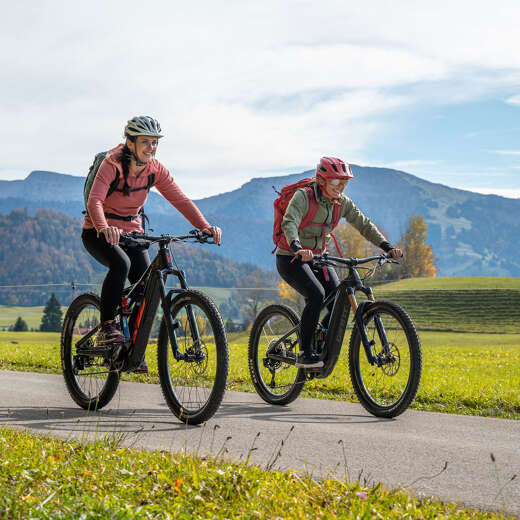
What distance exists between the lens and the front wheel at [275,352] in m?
7.27

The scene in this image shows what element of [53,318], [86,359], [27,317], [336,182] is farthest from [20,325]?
[336,182]

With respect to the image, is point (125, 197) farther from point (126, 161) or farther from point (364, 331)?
point (364, 331)

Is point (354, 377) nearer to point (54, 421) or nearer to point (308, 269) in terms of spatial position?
point (308, 269)

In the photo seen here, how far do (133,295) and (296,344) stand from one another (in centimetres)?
177

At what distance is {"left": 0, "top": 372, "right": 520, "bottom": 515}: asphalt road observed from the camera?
13.9 feet

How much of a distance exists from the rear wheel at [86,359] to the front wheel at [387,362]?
7.16ft

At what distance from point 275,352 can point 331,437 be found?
2.06 m

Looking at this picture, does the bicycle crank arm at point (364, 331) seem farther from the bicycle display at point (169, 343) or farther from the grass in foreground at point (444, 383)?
the grass in foreground at point (444, 383)

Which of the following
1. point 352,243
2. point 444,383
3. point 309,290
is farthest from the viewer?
point 352,243

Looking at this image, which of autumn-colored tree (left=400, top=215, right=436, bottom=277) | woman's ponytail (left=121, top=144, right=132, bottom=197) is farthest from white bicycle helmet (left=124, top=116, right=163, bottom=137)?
autumn-colored tree (left=400, top=215, right=436, bottom=277)

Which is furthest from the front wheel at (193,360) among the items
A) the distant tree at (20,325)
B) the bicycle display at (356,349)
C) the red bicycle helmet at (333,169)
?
the distant tree at (20,325)

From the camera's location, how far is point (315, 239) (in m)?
7.23

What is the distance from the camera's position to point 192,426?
5.82 meters

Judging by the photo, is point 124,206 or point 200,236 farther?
point 124,206
